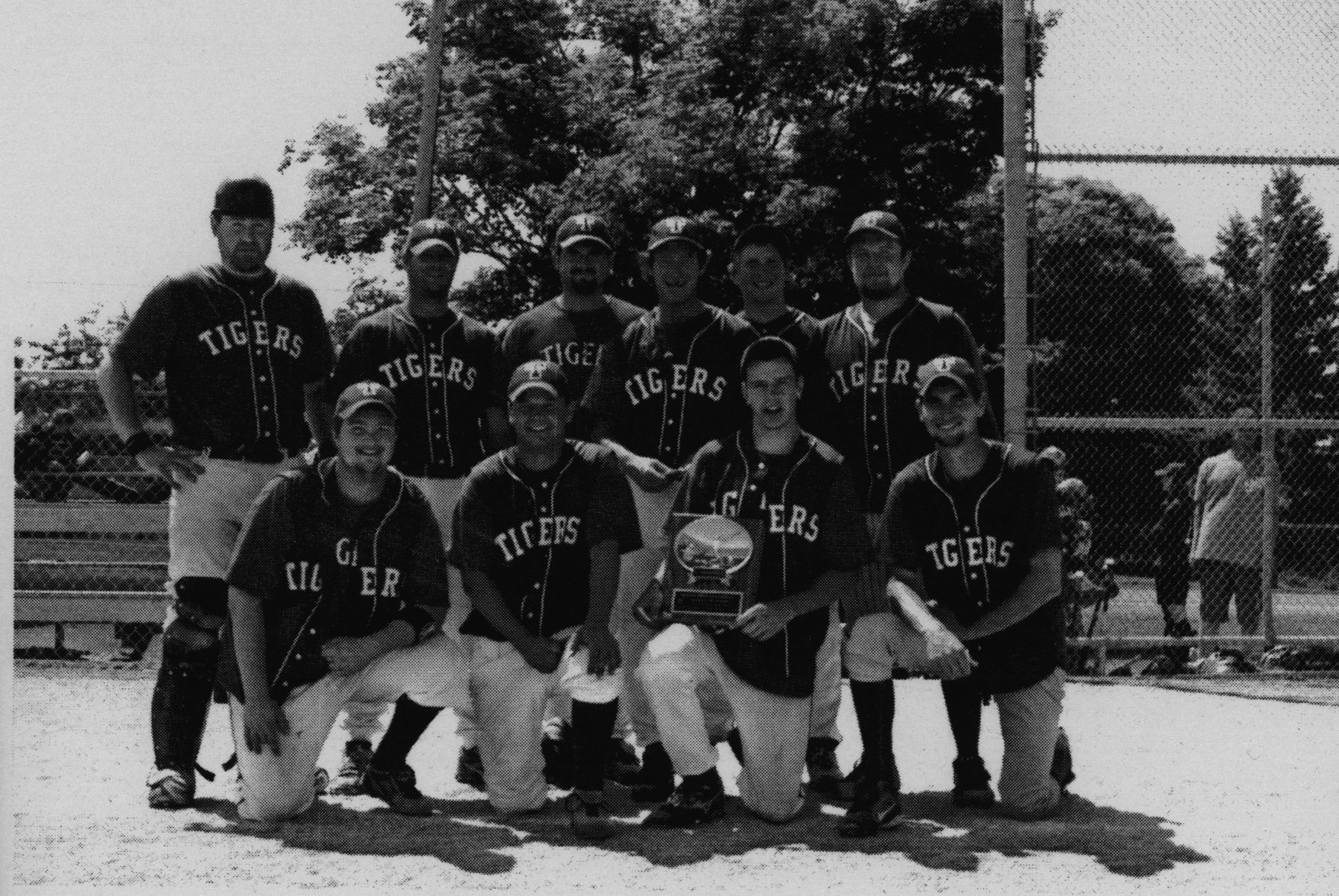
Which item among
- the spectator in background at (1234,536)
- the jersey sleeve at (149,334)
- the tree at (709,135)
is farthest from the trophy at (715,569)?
the tree at (709,135)

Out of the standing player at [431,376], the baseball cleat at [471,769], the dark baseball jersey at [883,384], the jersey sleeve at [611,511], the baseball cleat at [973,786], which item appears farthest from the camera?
the standing player at [431,376]

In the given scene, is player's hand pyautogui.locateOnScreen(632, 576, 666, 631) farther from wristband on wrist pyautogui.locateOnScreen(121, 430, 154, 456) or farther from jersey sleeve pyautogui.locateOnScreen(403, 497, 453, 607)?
wristband on wrist pyautogui.locateOnScreen(121, 430, 154, 456)

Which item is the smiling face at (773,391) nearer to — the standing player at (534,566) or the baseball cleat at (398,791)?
the standing player at (534,566)

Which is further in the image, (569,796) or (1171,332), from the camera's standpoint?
(1171,332)

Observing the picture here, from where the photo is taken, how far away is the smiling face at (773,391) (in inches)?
188

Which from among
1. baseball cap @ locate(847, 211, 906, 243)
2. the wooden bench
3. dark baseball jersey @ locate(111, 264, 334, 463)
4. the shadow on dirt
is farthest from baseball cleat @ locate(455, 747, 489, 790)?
the wooden bench

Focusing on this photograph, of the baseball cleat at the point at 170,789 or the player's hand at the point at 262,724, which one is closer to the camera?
the player's hand at the point at 262,724

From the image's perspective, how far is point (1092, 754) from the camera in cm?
611

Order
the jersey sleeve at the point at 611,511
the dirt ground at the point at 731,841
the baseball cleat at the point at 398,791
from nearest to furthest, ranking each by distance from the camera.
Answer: the dirt ground at the point at 731,841 → the baseball cleat at the point at 398,791 → the jersey sleeve at the point at 611,511

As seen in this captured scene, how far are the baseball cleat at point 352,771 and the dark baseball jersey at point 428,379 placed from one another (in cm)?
109

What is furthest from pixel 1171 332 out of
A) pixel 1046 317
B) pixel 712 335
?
pixel 712 335

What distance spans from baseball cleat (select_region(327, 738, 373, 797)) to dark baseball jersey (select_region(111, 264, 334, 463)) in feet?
3.75

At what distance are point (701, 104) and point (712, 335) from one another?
15246mm

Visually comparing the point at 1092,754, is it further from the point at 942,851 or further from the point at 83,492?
the point at 83,492
